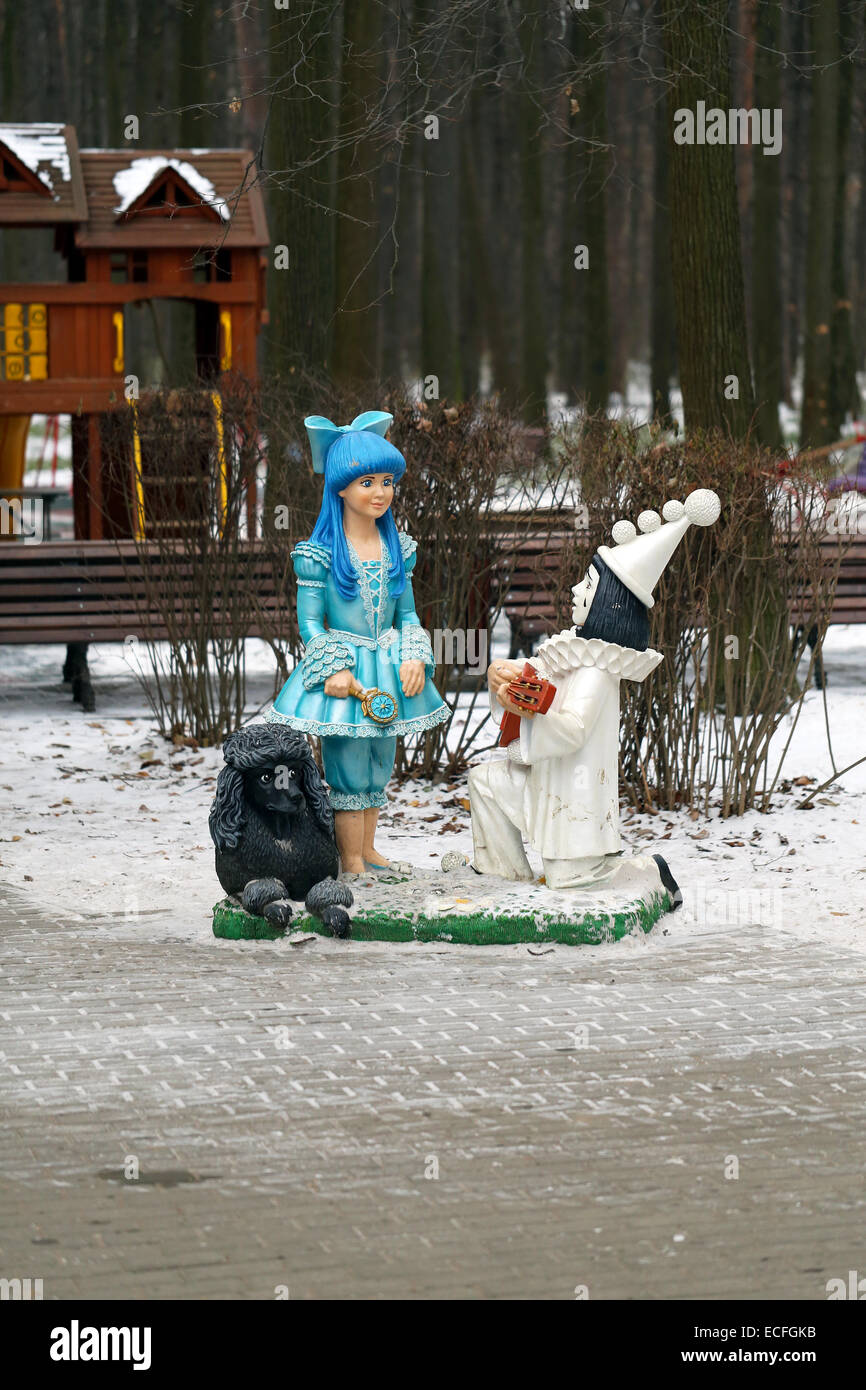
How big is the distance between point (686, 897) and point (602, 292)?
16.6 metres

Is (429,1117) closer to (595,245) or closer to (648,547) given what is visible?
(648,547)

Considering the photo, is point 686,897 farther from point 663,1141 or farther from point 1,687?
point 1,687

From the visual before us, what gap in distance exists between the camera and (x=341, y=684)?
6281mm

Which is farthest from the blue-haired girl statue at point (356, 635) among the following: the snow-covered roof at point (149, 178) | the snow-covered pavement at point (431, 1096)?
the snow-covered roof at point (149, 178)

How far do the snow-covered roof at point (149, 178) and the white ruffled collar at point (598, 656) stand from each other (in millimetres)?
8415

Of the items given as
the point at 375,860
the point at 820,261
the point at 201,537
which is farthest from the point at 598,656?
the point at 820,261

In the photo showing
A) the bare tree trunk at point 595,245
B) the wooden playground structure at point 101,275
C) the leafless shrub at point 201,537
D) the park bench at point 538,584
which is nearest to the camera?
the park bench at point 538,584

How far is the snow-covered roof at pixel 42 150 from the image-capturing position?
13586 mm

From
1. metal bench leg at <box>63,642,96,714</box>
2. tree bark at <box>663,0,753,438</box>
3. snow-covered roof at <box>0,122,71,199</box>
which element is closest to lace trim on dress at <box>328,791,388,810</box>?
tree bark at <box>663,0,753,438</box>

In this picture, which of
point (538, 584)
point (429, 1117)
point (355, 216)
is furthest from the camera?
point (355, 216)

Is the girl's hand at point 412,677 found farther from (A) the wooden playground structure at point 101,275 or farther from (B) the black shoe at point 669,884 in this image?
(A) the wooden playground structure at point 101,275

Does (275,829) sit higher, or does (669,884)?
(275,829)

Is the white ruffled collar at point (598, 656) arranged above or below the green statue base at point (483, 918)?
above

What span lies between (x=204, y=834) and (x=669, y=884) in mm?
2452
